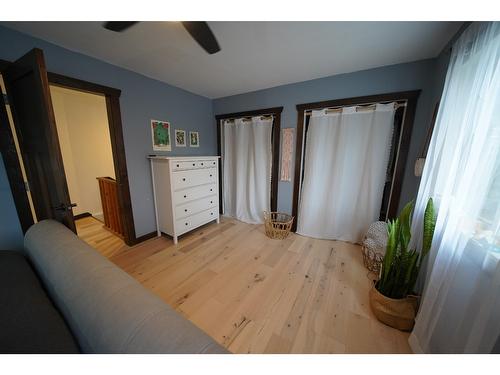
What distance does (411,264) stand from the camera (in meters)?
1.15

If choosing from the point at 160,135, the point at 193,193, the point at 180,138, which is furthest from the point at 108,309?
the point at 180,138

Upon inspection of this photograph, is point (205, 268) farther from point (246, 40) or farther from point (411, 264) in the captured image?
point (246, 40)

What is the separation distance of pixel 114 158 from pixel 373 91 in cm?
314

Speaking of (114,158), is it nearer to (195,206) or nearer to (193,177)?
(193,177)

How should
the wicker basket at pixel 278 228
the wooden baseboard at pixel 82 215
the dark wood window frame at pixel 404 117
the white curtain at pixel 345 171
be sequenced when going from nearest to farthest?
the dark wood window frame at pixel 404 117
the white curtain at pixel 345 171
the wicker basket at pixel 278 228
the wooden baseboard at pixel 82 215

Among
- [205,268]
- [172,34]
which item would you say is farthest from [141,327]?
[172,34]

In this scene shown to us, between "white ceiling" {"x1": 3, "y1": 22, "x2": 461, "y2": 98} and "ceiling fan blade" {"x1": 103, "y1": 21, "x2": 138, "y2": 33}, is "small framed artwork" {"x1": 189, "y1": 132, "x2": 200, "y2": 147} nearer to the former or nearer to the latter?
"white ceiling" {"x1": 3, "y1": 22, "x2": 461, "y2": 98}

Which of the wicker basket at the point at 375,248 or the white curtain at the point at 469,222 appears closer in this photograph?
the white curtain at the point at 469,222

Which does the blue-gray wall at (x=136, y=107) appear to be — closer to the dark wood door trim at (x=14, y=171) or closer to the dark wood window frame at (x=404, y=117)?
the dark wood door trim at (x=14, y=171)

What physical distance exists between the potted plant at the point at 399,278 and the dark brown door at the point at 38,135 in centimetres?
232

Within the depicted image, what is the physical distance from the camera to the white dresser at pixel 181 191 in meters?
2.19

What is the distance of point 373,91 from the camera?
6.39ft

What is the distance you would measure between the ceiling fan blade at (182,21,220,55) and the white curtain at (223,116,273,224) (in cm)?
150

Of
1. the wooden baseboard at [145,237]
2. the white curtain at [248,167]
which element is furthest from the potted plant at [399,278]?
the wooden baseboard at [145,237]
